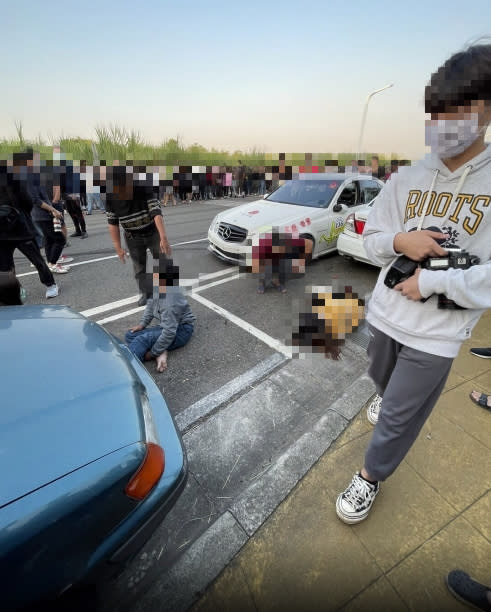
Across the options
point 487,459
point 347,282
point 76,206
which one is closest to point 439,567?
point 487,459

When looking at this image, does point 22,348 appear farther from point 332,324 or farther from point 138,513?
point 332,324

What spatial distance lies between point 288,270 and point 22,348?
3.60m

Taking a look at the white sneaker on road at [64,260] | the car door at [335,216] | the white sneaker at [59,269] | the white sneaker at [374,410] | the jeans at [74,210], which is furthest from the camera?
the jeans at [74,210]

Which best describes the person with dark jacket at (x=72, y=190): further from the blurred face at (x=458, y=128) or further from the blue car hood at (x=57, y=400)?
the blurred face at (x=458, y=128)

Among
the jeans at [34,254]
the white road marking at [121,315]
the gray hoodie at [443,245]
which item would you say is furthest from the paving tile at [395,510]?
the jeans at [34,254]

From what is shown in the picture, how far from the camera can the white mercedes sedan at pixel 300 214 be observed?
15.5 ft

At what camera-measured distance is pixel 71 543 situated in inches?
37.0

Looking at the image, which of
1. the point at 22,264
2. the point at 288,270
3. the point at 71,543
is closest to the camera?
the point at 71,543

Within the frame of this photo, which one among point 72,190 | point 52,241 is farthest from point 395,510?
point 72,190

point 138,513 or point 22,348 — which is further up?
point 22,348

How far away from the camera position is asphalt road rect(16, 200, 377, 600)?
8.91 feet

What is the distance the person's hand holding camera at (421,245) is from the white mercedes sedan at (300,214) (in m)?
3.52

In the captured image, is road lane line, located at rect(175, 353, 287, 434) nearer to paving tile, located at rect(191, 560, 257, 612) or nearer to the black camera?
paving tile, located at rect(191, 560, 257, 612)

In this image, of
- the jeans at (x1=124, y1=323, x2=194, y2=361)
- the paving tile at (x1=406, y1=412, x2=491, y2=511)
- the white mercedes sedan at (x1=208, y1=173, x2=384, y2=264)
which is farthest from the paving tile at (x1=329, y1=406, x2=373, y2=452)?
the white mercedes sedan at (x1=208, y1=173, x2=384, y2=264)
